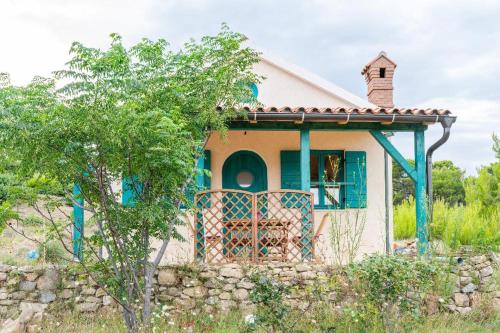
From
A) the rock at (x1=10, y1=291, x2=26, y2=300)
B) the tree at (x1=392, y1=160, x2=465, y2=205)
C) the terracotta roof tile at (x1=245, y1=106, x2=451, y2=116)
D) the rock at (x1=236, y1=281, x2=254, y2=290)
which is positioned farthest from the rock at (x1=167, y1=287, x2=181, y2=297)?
the tree at (x1=392, y1=160, x2=465, y2=205)

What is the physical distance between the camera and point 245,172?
1162 cm

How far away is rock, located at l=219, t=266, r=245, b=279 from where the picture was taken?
8023 millimetres

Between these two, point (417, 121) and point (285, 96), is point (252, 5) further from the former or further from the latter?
point (285, 96)

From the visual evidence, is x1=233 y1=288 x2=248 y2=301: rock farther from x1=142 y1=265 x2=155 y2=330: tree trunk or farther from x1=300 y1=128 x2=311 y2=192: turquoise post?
x1=300 y1=128 x2=311 y2=192: turquoise post

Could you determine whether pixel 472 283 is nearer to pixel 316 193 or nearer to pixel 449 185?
pixel 316 193

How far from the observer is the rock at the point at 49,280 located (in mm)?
8000

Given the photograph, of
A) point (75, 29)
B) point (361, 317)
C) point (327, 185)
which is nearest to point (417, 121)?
point (327, 185)

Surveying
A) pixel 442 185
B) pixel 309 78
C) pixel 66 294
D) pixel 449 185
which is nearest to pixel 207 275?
pixel 66 294

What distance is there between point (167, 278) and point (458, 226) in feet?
16.4

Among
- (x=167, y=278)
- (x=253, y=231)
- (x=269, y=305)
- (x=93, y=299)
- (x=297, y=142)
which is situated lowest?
(x=93, y=299)

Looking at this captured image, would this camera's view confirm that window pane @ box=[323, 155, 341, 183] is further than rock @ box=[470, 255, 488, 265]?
Yes

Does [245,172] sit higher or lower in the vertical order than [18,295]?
higher

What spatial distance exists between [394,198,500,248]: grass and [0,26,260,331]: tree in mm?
4364

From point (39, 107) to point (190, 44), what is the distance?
2475 millimetres
